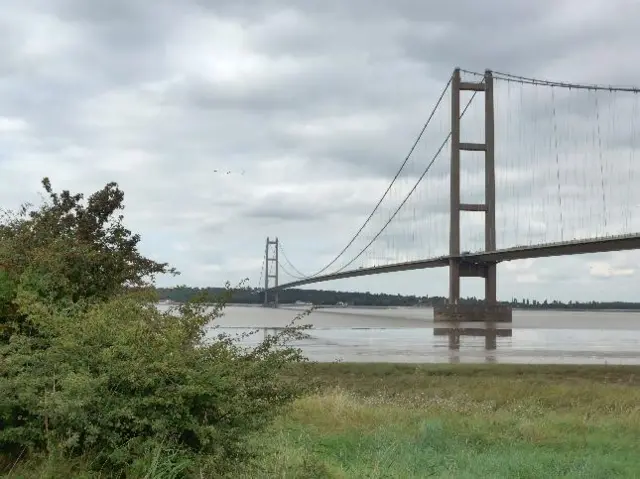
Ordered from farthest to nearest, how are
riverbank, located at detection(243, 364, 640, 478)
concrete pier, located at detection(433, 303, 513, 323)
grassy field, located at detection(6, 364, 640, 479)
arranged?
1. concrete pier, located at detection(433, 303, 513, 323)
2. riverbank, located at detection(243, 364, 640, 478)
3. grassy field, located at detection(6, 364, 640, 479)

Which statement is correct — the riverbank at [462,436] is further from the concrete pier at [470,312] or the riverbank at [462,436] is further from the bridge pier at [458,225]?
the concrete pier at [470,312]

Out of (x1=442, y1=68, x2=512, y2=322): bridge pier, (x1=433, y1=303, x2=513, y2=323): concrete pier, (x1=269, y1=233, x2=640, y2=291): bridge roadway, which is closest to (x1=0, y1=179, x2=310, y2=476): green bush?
(x1=269, y1=233, x2=640, y2=291): bridge roadway

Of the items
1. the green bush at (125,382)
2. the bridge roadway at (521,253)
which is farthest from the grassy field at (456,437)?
the bridge roadway at (521,253)

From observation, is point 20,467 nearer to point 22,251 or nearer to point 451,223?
point 22,251

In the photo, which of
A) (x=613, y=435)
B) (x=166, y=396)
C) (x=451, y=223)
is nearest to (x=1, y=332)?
(x=166, y=396)

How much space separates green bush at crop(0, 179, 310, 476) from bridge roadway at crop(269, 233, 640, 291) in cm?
3968

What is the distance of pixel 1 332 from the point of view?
6453 mm

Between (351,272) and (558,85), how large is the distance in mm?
23081

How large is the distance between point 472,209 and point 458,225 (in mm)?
1760

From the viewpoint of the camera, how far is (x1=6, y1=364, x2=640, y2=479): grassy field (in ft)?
21.5

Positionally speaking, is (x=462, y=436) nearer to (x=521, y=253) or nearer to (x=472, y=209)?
(x=521, y=253)

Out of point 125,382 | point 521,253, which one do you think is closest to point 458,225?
point 521,253

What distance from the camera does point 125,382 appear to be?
17.0ft

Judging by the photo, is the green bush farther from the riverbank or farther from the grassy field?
the riverbank
